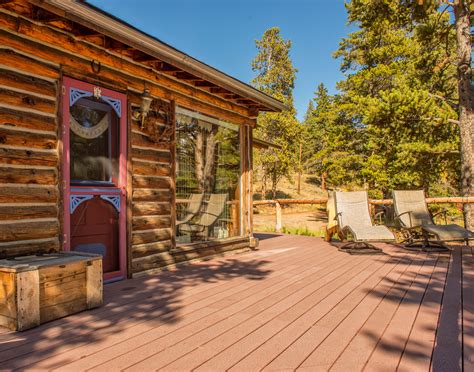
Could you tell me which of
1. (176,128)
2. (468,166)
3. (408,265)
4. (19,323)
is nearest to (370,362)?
(19,323)

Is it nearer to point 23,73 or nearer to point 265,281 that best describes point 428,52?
point 265,281

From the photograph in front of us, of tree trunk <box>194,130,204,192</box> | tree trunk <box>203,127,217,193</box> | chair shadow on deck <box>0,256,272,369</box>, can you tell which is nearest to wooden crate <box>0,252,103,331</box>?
chair shadow on deck <box>0,256,272,369</box>

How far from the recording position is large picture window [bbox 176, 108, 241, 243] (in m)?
5.50

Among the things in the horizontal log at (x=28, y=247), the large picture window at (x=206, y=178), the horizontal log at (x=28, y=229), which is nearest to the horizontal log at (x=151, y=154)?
the large picture window at (x=206, y=178)

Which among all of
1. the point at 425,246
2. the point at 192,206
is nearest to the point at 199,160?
the point at 192,206

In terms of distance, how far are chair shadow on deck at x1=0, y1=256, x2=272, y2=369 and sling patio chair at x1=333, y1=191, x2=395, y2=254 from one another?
2.05 meters

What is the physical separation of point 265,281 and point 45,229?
2.43m

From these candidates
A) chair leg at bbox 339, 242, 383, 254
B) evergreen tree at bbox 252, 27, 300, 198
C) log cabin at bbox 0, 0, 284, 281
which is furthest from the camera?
evergreen tree at bbox 252, 27, 300, 198

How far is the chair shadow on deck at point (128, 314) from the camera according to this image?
2357mm

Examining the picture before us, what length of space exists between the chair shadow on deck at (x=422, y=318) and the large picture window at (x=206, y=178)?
288cm

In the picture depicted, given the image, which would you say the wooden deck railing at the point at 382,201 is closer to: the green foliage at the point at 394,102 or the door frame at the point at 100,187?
the green foliage at the point at 394,102

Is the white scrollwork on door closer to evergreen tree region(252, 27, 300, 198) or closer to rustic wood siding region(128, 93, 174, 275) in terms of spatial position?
rustic wood siding region(128, 93, 174, 275)

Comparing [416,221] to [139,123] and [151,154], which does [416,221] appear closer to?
[151,154]

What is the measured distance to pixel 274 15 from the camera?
21.5 m
